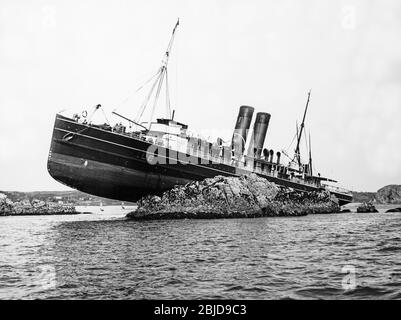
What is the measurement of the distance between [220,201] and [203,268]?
2416 cm

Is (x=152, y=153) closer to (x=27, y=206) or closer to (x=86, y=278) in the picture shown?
(x=86, y=278)

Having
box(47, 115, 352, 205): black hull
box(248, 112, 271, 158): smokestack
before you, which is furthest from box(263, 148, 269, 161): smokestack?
box(47, 115, 352, 205): black hull

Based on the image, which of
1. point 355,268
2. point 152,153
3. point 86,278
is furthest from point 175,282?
point 152,153

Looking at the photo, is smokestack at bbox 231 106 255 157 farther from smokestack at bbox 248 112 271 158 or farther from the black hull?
the black hull

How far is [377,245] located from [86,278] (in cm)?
1277

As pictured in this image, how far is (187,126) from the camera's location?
3631 cm

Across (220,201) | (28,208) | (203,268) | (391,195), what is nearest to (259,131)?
(220,201)

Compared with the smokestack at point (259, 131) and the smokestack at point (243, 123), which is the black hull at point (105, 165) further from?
the smokestack at point (259, 131)

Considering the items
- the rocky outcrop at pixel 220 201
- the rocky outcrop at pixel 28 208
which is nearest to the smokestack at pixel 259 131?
the rocky outcrop at pixel 220 201

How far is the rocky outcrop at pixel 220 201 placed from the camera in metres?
34.3

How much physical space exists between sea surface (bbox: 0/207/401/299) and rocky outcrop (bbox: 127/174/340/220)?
45.1 ft

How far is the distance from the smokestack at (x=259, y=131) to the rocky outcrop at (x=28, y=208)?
41140mm

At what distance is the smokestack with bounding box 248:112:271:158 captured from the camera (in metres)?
47.1
